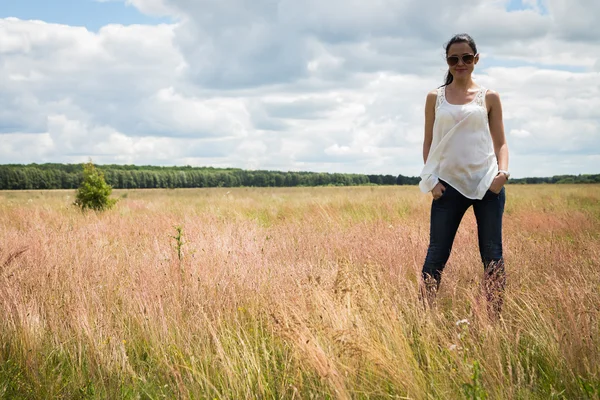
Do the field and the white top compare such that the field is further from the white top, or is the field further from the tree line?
the tree line

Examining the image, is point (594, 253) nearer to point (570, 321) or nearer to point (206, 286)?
point (570, 321)

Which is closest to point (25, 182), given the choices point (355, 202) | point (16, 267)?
point (355, 202)

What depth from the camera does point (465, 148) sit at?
11.6 ft

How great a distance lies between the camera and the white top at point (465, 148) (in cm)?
350

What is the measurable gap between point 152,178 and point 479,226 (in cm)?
10886

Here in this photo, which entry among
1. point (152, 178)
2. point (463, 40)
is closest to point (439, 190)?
point (463, 40)

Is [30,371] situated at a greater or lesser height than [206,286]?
lesser

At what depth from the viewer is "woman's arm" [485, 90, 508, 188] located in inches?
140

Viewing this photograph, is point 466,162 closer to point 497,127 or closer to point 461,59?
point 497,127

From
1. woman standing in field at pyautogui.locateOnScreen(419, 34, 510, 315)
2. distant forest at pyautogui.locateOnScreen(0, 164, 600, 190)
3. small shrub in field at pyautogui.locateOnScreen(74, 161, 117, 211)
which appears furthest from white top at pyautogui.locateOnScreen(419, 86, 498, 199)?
distant forest at pyautogui.locateOnScreen(0, 164, 600, 190)

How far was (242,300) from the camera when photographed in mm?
4051

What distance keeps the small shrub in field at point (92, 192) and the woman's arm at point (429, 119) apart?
529 inches

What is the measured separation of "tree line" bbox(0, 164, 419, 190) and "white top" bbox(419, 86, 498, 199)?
81.7 m

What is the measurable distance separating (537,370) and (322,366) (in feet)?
4.80
